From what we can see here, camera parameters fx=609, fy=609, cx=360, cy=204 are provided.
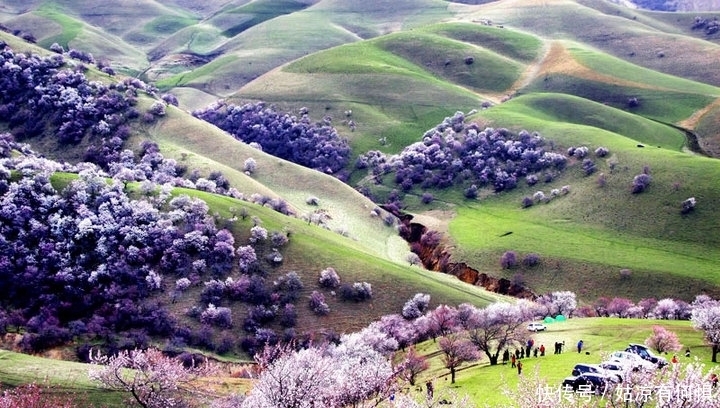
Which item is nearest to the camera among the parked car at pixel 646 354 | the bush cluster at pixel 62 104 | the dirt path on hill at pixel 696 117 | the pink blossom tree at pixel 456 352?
the parked car at pixel 646 354

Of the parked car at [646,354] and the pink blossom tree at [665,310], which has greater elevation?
the parked car at [646,354]

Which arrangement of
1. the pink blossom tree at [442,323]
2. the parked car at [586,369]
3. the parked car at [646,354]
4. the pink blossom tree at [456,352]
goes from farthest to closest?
the pink blossom tree at [442,323] → the pink blossom tree at [456,352] → the parked car at [646,354] → the parked car at [586,369]

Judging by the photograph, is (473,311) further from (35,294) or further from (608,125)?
(608,125)

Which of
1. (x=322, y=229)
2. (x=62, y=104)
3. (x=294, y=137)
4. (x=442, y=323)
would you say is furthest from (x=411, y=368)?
(x=294, y=137)

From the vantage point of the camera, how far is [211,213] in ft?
346

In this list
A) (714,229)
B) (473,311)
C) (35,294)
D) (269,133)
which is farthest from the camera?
(269,133)

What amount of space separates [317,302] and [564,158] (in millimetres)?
84160

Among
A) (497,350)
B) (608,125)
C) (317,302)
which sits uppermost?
(608,125)

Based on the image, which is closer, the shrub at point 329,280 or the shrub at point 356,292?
the shrub at point 356,292

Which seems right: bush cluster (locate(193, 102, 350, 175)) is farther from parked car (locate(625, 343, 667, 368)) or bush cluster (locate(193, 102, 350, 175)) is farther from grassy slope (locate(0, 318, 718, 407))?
parked car (locate(625, 343, 667, 368))

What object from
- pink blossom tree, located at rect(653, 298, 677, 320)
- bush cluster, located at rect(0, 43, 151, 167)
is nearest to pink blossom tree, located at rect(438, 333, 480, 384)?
pink blossom tree, located at rect(653, 298, 677, 320)

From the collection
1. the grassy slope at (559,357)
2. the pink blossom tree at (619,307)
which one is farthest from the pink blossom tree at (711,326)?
the pink blossom tree at (619,307)

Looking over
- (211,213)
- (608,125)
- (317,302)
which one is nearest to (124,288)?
(211,213)

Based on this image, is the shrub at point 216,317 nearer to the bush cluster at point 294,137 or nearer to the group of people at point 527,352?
the group of people at point 527,352
